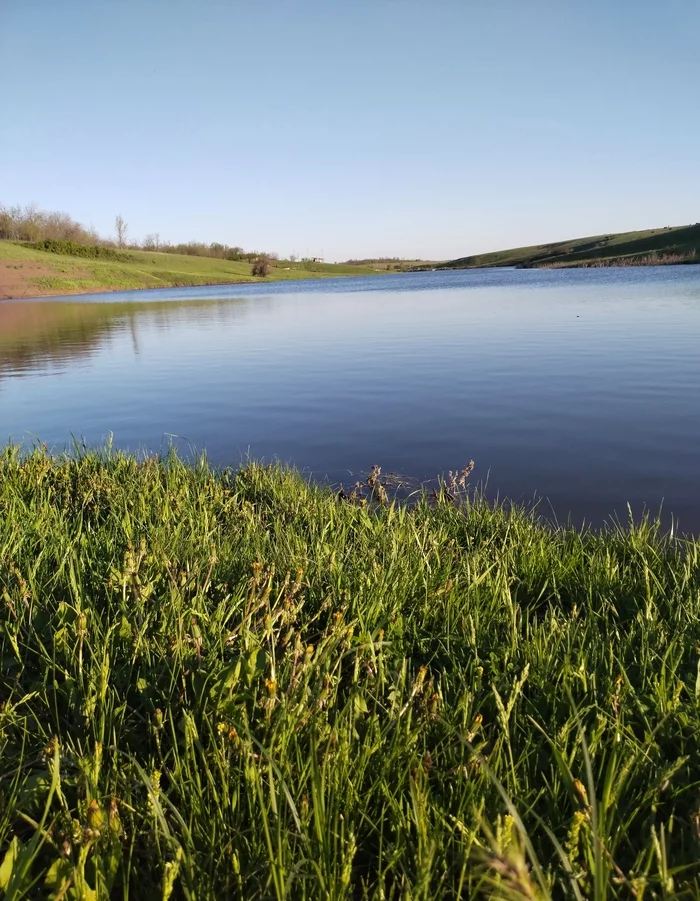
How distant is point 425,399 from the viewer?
10.9 meters

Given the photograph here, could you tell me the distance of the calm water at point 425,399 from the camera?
7246 millimetres

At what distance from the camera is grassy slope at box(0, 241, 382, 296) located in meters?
65.6

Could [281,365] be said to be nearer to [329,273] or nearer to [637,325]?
[637,325]

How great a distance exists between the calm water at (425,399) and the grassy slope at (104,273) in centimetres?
4985

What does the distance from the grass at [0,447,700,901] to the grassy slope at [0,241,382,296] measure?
221 ft

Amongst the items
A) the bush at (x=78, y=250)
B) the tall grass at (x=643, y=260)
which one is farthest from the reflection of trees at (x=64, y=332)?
the bush at (x=78, y=250)

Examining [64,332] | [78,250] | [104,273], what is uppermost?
[78,250]

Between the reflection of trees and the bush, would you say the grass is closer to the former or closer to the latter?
the reflection of trees

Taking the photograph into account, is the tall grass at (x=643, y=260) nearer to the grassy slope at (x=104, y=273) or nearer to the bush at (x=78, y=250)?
the grassy slope at (x=104, y=273)

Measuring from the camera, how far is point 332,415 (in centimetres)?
1018

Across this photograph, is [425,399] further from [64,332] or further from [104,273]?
[104,273]

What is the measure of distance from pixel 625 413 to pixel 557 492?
3.58 m

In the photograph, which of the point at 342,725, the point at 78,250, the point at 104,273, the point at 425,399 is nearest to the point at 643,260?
the point at 104,273

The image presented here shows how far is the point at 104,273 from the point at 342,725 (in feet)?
276
